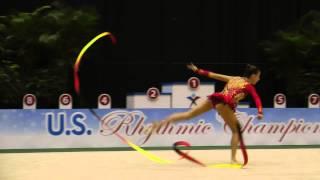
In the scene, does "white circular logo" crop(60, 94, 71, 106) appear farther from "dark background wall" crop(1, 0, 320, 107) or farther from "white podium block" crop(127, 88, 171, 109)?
"dark background wall" crop(1, 0, 320, 107)

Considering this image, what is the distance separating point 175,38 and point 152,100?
335 centimetres

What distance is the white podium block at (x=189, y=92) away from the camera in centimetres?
1348

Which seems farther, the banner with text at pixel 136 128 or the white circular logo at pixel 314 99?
the white circular logo at pixel 314 99

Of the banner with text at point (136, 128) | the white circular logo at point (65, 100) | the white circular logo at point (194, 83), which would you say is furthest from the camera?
the white circular logo at point (194, 83)

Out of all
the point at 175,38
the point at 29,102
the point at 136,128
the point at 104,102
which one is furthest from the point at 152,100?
the point at 175,38

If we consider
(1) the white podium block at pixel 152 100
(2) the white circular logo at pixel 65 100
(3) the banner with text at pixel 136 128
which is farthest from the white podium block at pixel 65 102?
(1) the white podium block at pixel 152 100

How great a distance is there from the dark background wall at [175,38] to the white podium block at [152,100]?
6.37 feet

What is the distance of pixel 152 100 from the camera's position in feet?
43.7

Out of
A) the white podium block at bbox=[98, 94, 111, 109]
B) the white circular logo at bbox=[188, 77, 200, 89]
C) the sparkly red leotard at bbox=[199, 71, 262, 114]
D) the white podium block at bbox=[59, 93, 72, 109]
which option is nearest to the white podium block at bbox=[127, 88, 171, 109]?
the white circular logo at bbox=[188, 77, 200, 89]

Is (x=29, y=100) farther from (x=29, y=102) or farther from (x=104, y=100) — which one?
(x=104, y=100)

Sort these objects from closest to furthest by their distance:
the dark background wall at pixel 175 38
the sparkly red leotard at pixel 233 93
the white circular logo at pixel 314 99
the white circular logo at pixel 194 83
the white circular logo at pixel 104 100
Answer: the sparkly red leotard at pixel 233 93
the white circular logo at pixel 104 100
the white circular logo at pixel 314 99
the white circular logo at pixel 194 83
the dark background wall at pixel 175 38

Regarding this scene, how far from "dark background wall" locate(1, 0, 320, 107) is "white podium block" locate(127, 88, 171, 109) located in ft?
6.37

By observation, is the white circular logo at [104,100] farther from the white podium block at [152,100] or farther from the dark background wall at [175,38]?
the dark background wall at [175,38]

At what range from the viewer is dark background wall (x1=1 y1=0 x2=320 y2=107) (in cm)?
1556
